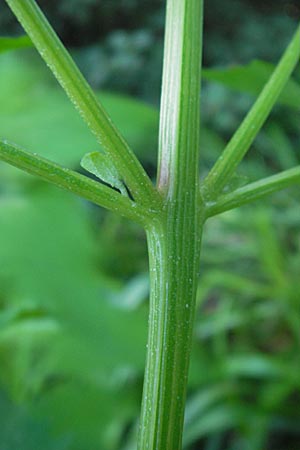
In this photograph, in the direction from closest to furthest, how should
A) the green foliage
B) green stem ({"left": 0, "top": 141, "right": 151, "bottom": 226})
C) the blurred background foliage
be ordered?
1. green stem ({"left": 0, "top": 141, "right": 151, "bottom": 226})
2. the green foliage
3. the blurred background foliage

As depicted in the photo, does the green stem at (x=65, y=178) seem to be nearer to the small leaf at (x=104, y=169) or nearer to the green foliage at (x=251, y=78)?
the small leaf at (x=104, y=169)

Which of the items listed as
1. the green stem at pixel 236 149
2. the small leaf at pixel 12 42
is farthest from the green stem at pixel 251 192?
the small leaf at pixel 12 42

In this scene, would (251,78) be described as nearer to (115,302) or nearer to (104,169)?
(104,169)

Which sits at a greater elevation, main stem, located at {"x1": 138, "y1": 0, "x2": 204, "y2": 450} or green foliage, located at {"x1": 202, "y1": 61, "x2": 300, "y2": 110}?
green foliage, located at {"x1": 202, "y1": 61, "x2": 300, "y2": 110}

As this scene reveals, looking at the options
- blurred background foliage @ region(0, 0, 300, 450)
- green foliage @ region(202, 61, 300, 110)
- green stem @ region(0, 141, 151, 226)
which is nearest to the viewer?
green stem @ region(0, 141, 151, 226)

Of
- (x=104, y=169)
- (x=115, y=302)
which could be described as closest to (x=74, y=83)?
(x=104, y=169)

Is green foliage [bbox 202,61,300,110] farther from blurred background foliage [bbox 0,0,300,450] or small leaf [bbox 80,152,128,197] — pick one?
small leaf [bbox 80,152,128,197]

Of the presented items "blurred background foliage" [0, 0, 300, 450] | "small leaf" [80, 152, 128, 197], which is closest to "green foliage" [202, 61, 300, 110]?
"blurred background foliage" [0, 0, 300, 450]
